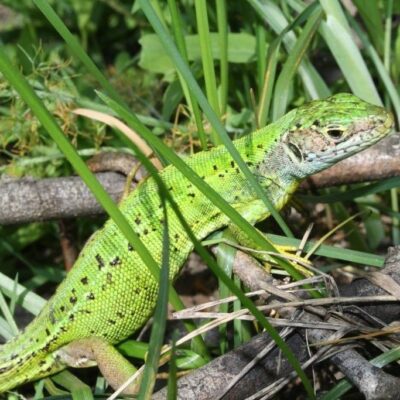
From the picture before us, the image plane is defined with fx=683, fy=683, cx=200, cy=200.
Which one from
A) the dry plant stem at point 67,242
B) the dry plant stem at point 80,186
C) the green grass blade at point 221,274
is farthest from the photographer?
the dry plant stem at point 67,242

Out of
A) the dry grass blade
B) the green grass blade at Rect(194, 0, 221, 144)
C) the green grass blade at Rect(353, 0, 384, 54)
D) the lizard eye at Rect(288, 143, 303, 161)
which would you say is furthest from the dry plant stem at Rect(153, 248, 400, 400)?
the green grass blade at Rect(353, 0, 384, 54)

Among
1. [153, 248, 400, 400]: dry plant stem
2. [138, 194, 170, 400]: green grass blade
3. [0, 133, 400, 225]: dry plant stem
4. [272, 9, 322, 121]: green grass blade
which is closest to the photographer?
[138, 194, 170, 400]: green grass blade

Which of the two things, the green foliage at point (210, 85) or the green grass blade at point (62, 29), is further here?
the green foliage at point (210, 85)

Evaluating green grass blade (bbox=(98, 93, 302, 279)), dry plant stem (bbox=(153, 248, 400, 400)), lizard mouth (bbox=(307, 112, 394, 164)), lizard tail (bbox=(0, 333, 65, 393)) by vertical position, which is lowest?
dry plant stem (bbox=(153, 248, 400, 400))

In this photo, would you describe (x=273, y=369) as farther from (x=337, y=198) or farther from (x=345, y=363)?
(x=337, y=198)

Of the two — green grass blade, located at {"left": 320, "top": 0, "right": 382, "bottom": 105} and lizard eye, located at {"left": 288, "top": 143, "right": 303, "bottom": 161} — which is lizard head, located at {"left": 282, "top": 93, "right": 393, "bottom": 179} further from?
green grass blade, located at {"left": 320, "top": 0, "right": 382, "bottom": 105}

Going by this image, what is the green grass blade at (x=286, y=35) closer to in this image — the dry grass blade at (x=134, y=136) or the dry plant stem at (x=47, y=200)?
the dry grass blade at (x=134, y=136)

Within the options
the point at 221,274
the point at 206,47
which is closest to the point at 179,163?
the point at 221,274

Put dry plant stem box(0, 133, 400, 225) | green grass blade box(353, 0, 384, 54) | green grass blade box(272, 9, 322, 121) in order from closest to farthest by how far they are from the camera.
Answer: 1. green grass blade box(272, 9, 322, 121)
2. dry plant stem box(0, 133, 400, 225)
3. green grass blade box(353, 0, 384, 54)

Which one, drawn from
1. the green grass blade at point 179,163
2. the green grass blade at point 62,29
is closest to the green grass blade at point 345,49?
the green grass blade at point 179,163

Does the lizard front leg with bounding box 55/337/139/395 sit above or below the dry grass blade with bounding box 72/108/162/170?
→ below
